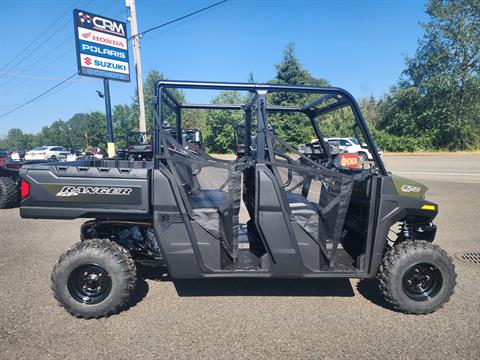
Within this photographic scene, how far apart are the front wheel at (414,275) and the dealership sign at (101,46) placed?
12.4m

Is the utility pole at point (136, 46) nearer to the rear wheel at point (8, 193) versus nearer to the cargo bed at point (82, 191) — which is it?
the rear wheel at point (8, 193)

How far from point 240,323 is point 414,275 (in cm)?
173

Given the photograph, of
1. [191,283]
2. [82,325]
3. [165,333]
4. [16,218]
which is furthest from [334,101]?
[16,218]

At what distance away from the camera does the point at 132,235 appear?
11.9 feet

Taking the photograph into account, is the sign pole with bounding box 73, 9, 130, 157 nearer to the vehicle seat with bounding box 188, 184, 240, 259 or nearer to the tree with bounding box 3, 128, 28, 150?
the vehicle seat with bounding box 188, 184, 240, 259

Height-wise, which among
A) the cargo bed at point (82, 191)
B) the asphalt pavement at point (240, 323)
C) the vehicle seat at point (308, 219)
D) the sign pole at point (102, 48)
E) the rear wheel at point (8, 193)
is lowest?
the asphalt pavement at point (240, 323)

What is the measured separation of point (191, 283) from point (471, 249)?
13.8ft

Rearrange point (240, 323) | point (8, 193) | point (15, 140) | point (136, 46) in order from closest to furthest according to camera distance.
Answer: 1. point (240, 323)
2. point (8, 193)
3. point (136, 46)
4. point (15, 140)

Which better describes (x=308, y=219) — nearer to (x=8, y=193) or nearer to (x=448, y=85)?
(x=8, y=193)

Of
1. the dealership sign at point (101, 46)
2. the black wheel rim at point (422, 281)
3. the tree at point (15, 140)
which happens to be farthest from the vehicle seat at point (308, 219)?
the tree at point (15, 140)

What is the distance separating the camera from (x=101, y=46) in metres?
12.7

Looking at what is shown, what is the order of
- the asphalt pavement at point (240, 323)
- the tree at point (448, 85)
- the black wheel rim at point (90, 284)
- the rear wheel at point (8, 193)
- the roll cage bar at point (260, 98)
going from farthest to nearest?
the tree at point (448, 85)
the rear wheel at point (8, 193)
the black wheel rim at point (90, 284)
the roll cage bar at point (260, 98)
the asphalt pavement at point (240, 323)

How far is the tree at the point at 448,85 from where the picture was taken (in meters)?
29.8

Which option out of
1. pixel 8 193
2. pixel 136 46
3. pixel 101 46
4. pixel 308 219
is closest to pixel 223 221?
pixel 308 219
